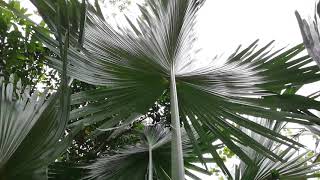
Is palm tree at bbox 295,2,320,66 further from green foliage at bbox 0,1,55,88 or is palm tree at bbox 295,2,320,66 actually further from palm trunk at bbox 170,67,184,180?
green foliage at bbox 0,1,55,88

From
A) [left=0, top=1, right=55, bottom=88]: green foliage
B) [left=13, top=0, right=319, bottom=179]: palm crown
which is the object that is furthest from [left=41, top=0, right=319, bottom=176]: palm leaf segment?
[left=0, top=1, right=55, bottom=88]: green foliage

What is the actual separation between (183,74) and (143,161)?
99 centimetres

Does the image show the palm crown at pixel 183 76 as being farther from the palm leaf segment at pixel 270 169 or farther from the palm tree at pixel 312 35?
the palm tree at pixel 312 35

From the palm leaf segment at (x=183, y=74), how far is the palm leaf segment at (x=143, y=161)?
2.00 feet

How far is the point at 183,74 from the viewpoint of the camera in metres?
2.51

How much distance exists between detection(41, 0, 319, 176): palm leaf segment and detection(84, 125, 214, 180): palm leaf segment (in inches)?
23.9

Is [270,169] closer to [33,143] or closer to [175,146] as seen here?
[175,146]

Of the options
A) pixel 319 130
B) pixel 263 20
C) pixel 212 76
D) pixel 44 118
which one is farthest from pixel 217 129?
pixel 263 20

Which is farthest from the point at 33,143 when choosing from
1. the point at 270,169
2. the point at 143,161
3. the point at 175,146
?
the point at 270,169

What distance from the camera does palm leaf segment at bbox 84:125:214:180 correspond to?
303 centimetres

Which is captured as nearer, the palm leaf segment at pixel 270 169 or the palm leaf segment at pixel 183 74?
the palm leaf segment at pixel 183 74

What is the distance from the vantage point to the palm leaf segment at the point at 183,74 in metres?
2.30

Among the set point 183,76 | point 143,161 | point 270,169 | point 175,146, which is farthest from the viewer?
point 143,161

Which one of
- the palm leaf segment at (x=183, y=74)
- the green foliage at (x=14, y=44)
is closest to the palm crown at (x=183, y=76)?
the palm leaf segment at (x=183, y=74)
